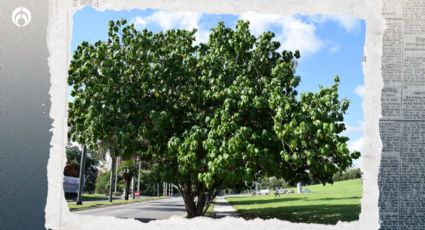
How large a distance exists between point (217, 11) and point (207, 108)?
183 centimetres

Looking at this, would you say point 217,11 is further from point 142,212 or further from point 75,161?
point 142,212

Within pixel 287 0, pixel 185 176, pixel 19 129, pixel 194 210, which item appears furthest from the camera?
pixel 194 210

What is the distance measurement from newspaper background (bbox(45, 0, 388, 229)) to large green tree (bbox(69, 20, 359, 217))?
805mm

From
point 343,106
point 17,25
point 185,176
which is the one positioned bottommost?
point 185,176

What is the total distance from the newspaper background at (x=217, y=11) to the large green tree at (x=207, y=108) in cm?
81

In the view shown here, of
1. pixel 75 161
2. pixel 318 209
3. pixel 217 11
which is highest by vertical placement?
pixel 217 11

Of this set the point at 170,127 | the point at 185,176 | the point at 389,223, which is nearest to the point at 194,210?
the point at 185,176

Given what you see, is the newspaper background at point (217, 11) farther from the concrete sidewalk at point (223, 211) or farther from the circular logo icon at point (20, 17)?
the concrete sidewalk at point (223, 211)

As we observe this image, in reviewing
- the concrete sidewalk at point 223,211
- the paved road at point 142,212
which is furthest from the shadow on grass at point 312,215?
the paved road at point 142,212

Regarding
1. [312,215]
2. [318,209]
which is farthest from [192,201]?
[318,209]

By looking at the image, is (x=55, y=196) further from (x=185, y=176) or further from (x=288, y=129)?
(x=288, y=129)

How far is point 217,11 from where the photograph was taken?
6027mm

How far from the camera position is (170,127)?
Result: 746 centimetres

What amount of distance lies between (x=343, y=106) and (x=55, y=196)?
13.3ft
